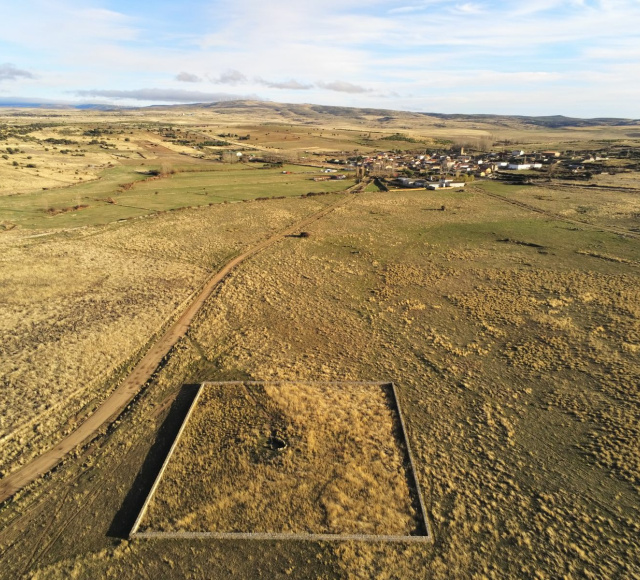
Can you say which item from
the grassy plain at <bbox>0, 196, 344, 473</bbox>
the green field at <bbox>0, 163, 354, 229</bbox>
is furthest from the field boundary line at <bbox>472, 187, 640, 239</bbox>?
the grassy plain at <bbox>0, 196, 344, 473</bbox>

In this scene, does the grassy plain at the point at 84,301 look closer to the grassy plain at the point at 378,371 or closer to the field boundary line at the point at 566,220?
the grassy plain at the point at 378,371

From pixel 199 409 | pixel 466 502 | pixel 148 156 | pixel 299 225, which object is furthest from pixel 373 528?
pixel 148 156

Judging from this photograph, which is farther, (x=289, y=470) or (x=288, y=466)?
(x=288, y=466)

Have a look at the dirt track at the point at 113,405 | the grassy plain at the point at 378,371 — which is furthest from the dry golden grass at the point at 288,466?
the dirt track at the point at 113,405

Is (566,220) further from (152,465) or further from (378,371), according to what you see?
(152,465)

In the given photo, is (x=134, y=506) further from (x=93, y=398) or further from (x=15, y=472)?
(x=93, y=398)

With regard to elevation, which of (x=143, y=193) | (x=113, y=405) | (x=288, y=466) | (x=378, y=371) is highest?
(x=143, y=193)

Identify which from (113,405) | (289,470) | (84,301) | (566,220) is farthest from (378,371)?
(566,220)
